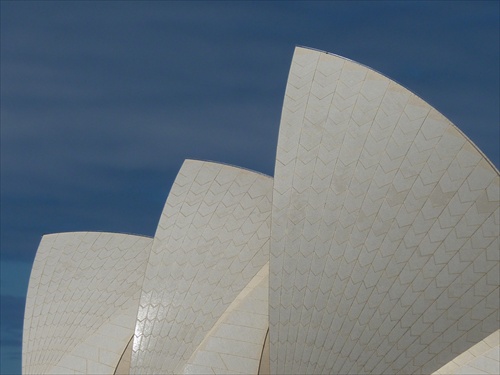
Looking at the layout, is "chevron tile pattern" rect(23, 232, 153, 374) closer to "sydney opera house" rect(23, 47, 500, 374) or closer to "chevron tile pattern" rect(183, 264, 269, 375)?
"sydney opera house" rect(23, 47, 500, 374)

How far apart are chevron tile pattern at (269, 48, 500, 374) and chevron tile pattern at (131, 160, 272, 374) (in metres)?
3.94

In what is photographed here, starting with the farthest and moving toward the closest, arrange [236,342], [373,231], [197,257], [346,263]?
[197,257], [236,342], [346,263], [373,231]

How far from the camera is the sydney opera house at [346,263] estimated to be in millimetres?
30266

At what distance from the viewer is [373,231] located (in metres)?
31.4

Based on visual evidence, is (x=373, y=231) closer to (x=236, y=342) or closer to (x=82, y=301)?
(x=236, y=342)

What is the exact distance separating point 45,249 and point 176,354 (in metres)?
9.68

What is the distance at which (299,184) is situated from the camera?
1273 inches

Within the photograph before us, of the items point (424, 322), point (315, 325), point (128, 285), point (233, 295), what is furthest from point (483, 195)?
point (128, 285)

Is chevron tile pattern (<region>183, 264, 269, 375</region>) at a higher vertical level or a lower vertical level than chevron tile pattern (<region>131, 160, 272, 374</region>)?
lower

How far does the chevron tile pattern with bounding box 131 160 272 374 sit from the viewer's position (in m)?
35.6

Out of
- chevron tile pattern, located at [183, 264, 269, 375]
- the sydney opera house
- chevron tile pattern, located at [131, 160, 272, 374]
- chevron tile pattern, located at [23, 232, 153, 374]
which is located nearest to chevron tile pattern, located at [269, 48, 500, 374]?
the sydney opera house

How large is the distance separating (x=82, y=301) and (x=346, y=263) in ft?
39.1

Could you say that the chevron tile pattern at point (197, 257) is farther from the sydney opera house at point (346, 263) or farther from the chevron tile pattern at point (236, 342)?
the chevron tile pattern at point (236, 342)

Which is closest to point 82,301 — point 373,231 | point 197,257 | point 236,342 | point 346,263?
point 197,257
